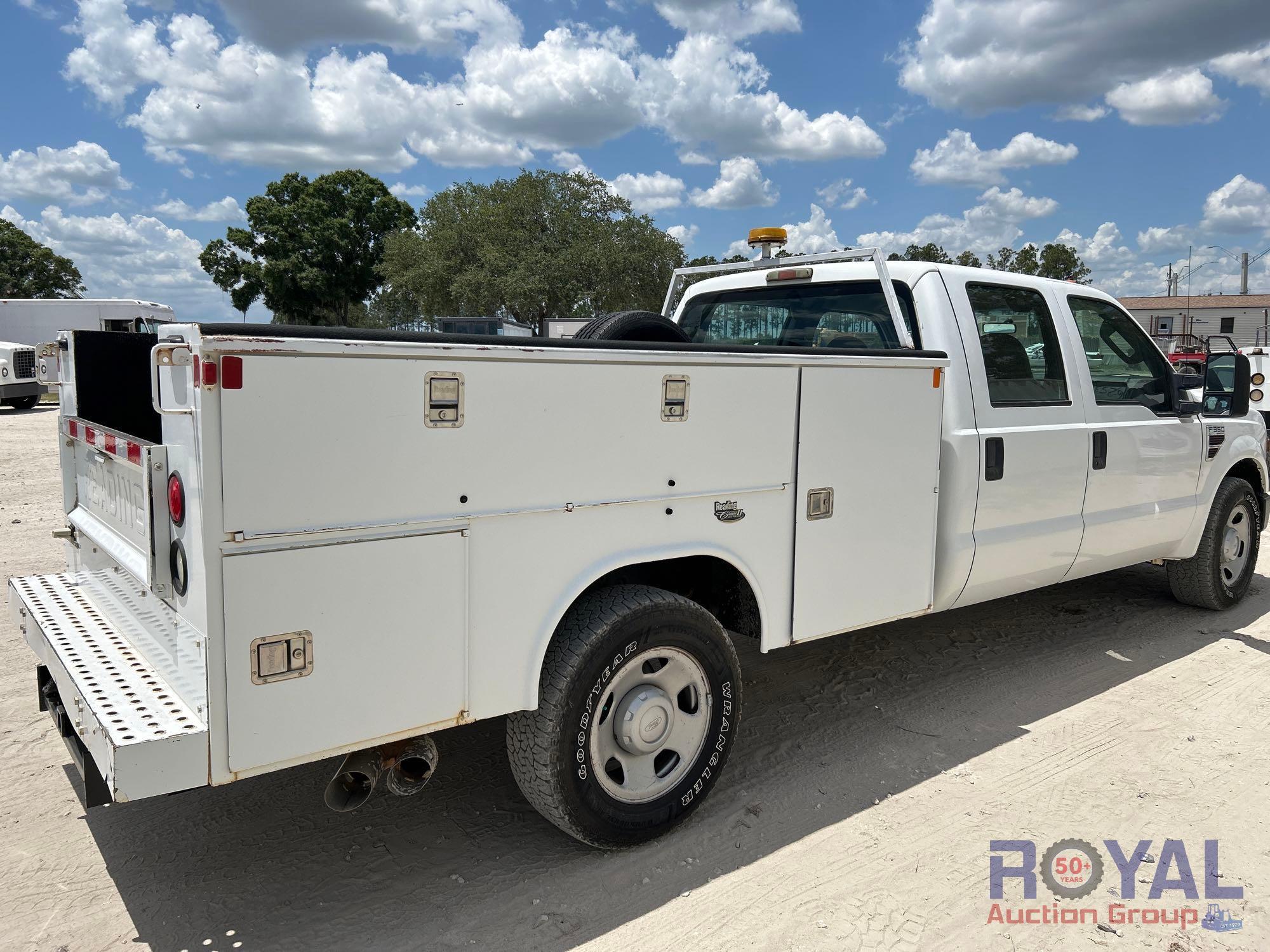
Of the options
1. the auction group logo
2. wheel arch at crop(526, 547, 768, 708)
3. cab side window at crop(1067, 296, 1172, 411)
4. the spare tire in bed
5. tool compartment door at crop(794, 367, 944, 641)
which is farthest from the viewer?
cab side window at crop(1067, 296, 1172, 411)

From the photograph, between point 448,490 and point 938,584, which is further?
point 938,584

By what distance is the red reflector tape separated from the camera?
2295 millimetres

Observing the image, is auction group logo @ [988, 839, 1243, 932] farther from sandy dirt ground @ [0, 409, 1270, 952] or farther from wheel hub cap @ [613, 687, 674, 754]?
wheel hub cap @ [613, 687, 674, 754]

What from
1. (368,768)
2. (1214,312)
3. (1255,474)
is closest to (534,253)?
(1255,474)

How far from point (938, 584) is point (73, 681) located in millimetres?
3450

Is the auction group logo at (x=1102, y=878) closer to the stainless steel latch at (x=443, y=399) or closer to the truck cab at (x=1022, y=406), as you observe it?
the truck cab at (x=1022, y=406)

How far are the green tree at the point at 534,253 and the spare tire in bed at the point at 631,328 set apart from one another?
2895cm

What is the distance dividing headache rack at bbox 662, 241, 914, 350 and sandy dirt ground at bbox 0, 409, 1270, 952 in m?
1.91

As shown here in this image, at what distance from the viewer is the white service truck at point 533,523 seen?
243 centimetres

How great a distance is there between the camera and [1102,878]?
330 centimetres

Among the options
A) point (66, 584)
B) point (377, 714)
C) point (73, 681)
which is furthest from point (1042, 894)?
point (66, 584)

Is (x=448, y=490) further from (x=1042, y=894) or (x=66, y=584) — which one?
(x=1042, y=894)

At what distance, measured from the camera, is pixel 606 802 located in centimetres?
321

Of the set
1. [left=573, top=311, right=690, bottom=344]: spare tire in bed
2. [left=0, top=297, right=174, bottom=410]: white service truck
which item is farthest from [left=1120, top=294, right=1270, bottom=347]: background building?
[left=573, top=311, right=690, bottom=344]: spare tire in bed
